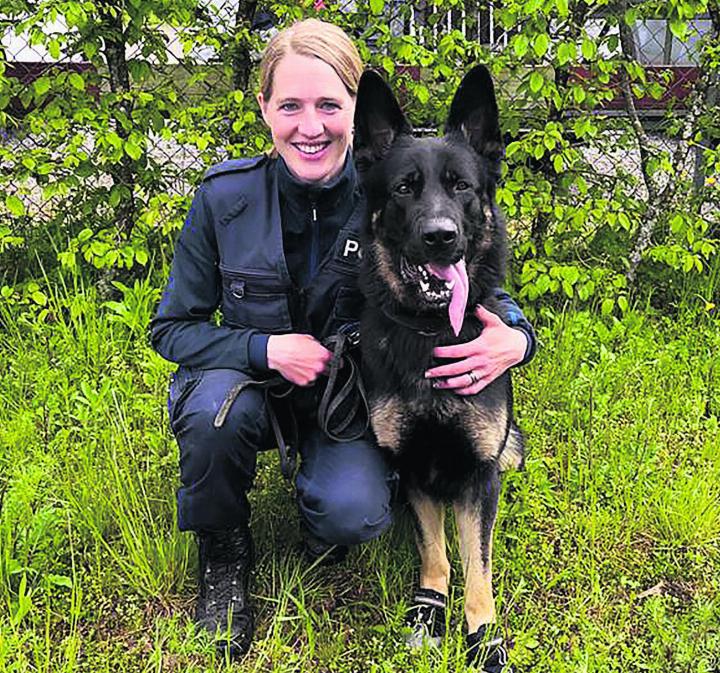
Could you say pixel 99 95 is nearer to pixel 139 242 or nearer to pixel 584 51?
pixel 139 242

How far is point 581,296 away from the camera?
11.8ft

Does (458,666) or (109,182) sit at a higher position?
(109,182)

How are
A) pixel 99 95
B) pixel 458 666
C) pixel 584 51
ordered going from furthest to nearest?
1. pixel 99 95
2. pixel 584 51
3. pixel 458 666

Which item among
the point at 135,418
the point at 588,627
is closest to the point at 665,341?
the point at 588,627

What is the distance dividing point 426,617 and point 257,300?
1058 millimetres

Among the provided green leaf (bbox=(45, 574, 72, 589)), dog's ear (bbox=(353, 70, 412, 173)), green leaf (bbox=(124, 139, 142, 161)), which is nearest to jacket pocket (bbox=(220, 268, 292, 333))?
dog's ear (bbox=(353, 70, 412, 173))

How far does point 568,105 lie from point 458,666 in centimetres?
265

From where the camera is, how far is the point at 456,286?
2.10 metres

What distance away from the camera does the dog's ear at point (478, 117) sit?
2.11 meters

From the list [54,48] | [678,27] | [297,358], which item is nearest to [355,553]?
[297,358]

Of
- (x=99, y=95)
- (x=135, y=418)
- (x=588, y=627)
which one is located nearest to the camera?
(x=588, y=627)

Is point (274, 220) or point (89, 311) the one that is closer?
point (274, 220)

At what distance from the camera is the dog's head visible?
2.08 meters

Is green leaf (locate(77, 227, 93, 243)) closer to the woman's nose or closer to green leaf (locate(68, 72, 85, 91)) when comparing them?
green leaf (locate(68, 72, 85, 91))
